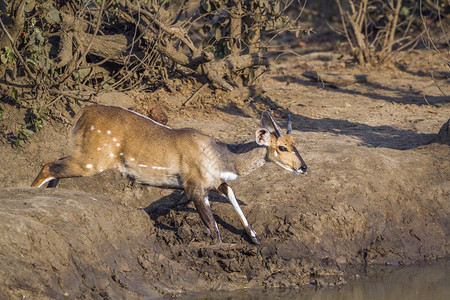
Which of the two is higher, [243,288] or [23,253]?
[23,253]

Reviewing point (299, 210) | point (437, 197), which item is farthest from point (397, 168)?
point (299, 210)

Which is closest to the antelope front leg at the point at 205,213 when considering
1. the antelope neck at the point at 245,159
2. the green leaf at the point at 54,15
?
the antelope neck at the point at 245,159

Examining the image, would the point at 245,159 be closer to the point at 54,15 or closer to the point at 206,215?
the point at 206,215

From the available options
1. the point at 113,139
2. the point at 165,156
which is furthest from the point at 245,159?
the point at 113,139

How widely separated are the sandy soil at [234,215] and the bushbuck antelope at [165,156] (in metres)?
0.42

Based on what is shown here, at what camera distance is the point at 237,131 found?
10.8 m

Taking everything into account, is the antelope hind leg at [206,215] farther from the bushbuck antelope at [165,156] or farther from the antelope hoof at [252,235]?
the antelope hoof at [252,235]

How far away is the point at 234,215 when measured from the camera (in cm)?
822

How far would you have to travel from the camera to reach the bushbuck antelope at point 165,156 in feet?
25.2

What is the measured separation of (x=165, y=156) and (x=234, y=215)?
114 centimetres

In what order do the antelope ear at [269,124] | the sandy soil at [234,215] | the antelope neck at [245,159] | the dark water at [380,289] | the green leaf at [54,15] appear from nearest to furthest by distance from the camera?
the sandy soil at [234,215] < the dark water at [380,289] < the antelope ear at [269,124] < the antelope neck at [245,159] < the green leaf at [54,15]

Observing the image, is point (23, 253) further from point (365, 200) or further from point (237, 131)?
point (237, 131)

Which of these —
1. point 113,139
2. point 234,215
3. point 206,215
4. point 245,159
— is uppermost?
point 113,139

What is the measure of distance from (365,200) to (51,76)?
15.4 feet
